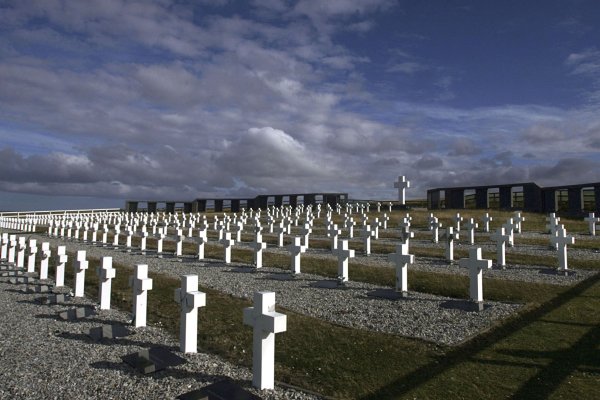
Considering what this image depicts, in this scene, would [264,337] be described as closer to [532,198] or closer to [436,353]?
[436,353]

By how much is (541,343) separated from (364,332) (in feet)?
8.13

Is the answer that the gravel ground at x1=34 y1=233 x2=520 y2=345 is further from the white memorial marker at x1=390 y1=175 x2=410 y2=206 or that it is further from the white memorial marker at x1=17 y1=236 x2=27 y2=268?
the white memorial marker at x1=390 y1=175 x2=410 y2=206

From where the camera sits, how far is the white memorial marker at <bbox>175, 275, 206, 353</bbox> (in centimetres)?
586

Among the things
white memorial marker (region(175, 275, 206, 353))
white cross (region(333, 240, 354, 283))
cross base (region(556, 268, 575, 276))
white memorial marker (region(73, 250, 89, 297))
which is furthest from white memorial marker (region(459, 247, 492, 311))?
white memorial marker (region(73, 250, 89, 297))

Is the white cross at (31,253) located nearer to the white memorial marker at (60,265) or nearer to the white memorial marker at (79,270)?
the white memorial marker at (60,265)

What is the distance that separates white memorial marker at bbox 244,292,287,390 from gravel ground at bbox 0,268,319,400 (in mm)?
138

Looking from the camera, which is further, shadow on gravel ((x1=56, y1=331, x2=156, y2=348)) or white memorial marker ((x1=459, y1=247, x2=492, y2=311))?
white memorial marker ((x1=459, y1=247, x2=492, y2=311))

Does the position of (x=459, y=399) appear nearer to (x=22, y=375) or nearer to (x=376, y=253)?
(x=22, y=375)

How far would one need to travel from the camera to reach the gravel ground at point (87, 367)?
4574mm

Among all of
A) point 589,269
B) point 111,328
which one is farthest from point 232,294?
point 589,269

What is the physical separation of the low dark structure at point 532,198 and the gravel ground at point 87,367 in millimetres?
31720

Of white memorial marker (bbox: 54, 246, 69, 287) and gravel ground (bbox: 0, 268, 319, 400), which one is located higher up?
white memorial marker (bbox: 54, 246, 69, 287)

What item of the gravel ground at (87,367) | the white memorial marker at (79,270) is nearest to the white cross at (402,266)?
the gravel ground at (87,367)

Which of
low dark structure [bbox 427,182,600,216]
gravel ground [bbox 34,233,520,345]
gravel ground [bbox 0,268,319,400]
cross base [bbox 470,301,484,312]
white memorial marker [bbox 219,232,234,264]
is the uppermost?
low dark structure [bbox 427,182,600,216]
